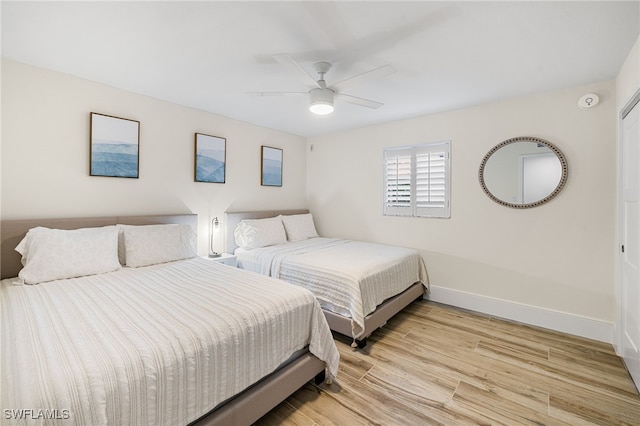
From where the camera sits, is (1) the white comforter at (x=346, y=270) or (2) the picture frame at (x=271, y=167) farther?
(2) the picture frame at (x=271, y=167)

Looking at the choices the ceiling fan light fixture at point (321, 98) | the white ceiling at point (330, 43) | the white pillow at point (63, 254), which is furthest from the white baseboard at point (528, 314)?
the white pillow at point (63, 254)

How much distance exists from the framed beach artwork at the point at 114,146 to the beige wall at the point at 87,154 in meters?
0.06

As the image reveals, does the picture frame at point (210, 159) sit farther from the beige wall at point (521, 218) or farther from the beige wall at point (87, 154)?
the beige wall at point (521, 218)

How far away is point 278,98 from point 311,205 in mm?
2269

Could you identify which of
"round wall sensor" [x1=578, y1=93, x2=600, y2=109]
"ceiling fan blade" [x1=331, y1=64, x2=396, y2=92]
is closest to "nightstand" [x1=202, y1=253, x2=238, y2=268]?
"ceiling fan blade" [x1=331, y1=64, x2=396, y2=92]

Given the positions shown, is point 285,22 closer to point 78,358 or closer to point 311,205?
point 78,358

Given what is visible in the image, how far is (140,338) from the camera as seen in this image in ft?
4.11

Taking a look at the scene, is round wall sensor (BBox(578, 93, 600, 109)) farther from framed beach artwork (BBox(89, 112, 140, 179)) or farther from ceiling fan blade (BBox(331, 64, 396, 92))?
framed beach artwork (BBox(89, 112, 140, 179))

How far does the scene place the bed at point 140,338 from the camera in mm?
1006

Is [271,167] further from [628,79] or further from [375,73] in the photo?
[628,79]

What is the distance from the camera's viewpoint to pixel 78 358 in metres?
1.09

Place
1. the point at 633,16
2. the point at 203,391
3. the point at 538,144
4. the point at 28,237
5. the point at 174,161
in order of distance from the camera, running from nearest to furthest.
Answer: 1. the point at 203,391
2. the point at 633,16
3. the point at 28,237
4. the point at 538,144
5. the point at 174,161

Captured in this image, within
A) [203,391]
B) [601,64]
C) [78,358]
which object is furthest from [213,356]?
[601,64]

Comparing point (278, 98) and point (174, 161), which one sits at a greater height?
point (278, 98)
